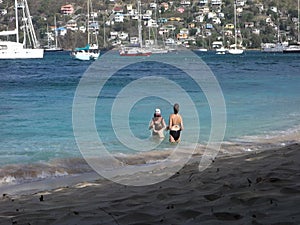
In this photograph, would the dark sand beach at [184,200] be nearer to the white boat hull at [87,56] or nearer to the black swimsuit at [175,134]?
the black swimsuit at [175,134]

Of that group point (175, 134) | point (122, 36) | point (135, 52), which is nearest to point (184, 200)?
point (175, 134)

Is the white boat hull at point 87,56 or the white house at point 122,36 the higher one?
the white house at point 122,36

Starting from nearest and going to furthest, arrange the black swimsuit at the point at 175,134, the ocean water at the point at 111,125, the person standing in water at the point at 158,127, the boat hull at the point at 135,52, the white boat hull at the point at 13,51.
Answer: the ocean water at the point at 111,125 → the black swimsuit at the point at 175,134 → the person standing in water at the point at 158,127 → the white boat hull at the point at 13,51 → the boat hull at the point at 135,52

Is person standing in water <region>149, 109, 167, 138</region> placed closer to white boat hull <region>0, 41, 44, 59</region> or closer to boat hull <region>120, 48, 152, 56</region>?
white boat hull <region>0, 41, 44, 59</region>

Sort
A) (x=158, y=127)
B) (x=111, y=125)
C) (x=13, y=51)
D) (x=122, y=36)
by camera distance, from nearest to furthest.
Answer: (x=158, y=127)
(x=111, y=125)
(x=13, y=51)
(x=122, y=36)

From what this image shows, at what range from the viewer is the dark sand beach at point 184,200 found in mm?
5840

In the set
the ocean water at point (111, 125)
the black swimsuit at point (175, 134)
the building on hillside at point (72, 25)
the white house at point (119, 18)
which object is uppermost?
the white house at point (119, 18)

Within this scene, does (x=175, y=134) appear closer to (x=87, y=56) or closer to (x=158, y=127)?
(x=158, y=127)

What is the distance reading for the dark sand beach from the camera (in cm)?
584

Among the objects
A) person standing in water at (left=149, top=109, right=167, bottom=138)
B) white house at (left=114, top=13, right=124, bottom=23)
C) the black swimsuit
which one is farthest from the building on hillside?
the black swimsuit

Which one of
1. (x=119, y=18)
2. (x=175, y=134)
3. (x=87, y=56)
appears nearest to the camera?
(x=175, y=134)

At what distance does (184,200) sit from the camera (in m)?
6.66

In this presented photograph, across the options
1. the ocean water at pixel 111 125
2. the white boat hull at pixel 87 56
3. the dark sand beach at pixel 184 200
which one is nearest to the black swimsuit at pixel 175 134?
the ocean water at pixel 111 125

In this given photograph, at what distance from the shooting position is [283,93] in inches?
1273
